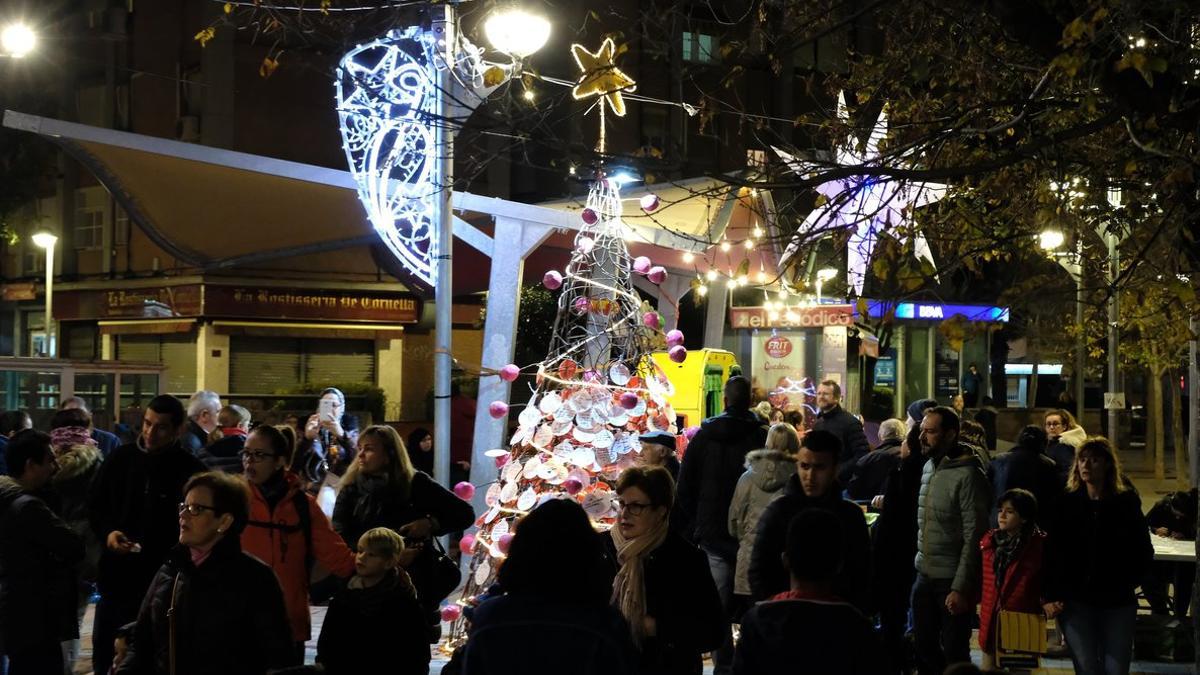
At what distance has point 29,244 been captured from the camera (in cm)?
3722

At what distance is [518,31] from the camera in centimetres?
961

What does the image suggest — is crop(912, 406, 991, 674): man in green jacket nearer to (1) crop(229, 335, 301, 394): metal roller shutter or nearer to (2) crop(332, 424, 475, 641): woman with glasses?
(2) crop(332, 424, 475, 641): woman with glasses

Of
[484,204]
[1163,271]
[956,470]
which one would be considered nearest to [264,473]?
[956,470]

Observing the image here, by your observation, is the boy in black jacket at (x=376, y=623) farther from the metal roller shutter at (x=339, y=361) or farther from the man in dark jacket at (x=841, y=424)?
the metal roller shutter at (x=339, y=361)

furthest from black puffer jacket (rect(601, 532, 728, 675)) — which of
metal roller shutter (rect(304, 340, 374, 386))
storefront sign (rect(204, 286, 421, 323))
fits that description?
metal roller shutter (rect(304, 340, 374, 386))

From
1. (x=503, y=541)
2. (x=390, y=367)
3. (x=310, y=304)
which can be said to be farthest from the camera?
(x=390, y=367)

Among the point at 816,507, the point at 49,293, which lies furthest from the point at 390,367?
the point at 816,507

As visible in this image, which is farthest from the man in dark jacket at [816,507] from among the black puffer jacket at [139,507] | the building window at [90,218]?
the building window at [90,218]

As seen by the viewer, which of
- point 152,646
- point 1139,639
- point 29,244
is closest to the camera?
point 152,646

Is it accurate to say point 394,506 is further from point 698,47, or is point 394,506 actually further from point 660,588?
point 698,47

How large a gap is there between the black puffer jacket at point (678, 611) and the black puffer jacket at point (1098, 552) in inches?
125

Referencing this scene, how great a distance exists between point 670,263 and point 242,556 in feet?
44.9

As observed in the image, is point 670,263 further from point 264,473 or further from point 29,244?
point 29,244

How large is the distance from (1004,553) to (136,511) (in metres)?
5.03
